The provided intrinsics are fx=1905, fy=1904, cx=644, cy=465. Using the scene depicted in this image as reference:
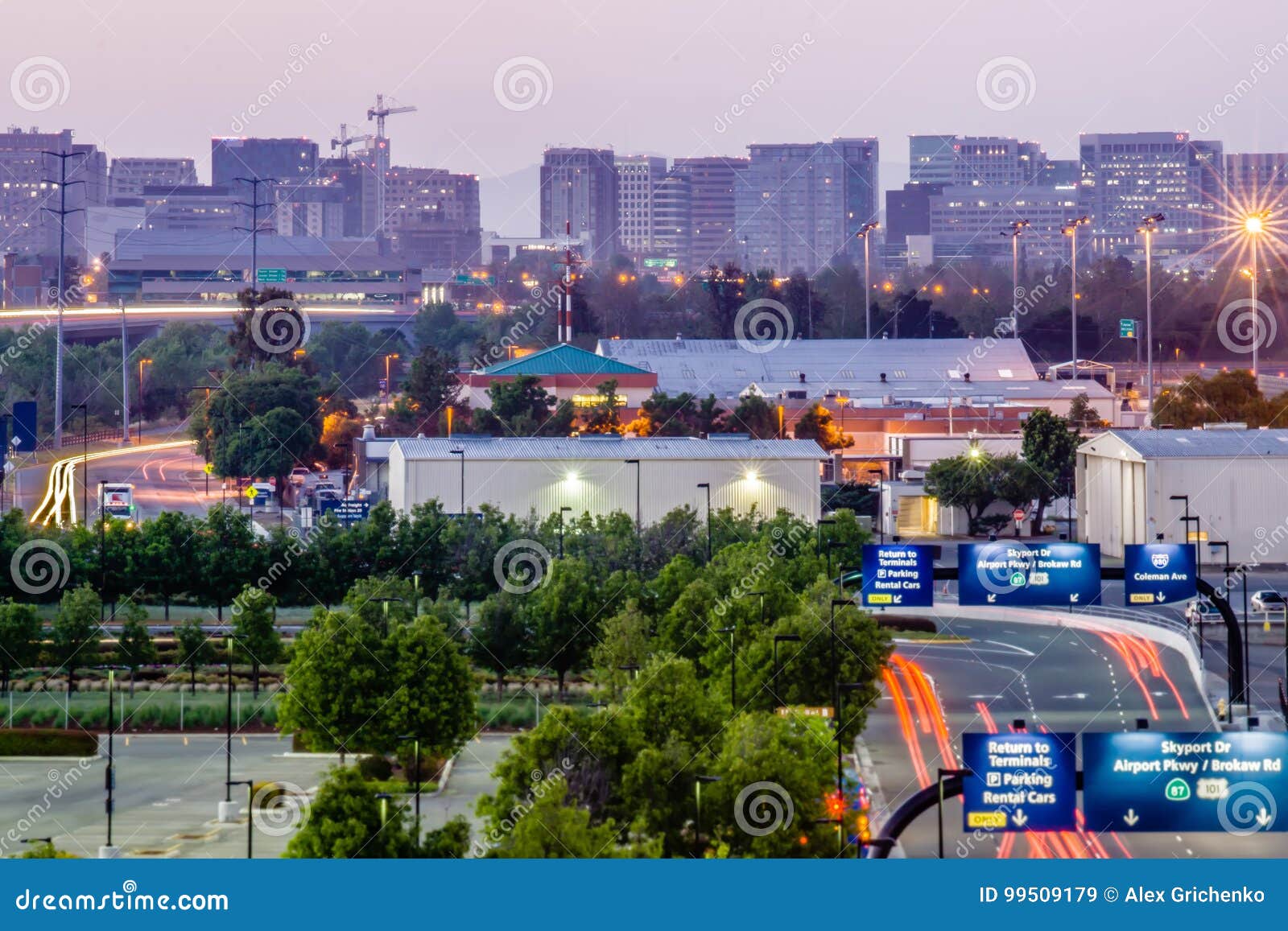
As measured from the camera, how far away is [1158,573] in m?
16.7

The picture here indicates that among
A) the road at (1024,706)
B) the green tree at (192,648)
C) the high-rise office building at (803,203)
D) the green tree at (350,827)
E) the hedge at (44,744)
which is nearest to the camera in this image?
the green tree at (350,827)

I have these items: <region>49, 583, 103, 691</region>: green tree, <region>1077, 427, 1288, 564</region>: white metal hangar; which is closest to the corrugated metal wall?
<region>1077, 427, 1288, 564</region>: white metal hangar

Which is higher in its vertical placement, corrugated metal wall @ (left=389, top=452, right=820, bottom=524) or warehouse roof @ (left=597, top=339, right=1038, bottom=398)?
warehouse roof @ (left=597, top=339, right=1038, bottom=398)

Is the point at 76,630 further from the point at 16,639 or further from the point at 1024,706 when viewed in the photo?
the point at 1024,706

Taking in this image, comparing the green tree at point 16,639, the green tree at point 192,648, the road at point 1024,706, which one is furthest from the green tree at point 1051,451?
the green tree at point 16,639

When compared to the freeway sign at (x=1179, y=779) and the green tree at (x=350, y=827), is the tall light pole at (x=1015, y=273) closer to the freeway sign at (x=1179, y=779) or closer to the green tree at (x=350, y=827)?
the freeway sign at (x=1179, y=779)

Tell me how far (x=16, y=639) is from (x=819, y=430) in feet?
81.2

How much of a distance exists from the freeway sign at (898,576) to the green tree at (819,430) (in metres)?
26.9

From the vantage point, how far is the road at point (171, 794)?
1508 centimetres

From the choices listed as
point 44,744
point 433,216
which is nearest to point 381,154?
point 433,216

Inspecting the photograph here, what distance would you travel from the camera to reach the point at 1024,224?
178 ft

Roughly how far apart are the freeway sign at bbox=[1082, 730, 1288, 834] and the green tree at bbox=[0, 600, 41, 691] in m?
14.8

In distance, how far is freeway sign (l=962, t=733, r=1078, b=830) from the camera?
1061 centimetres

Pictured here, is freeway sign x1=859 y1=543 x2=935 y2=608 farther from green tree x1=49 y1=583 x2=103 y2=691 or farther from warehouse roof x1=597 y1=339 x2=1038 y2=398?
warehouse roof x1=597 y1=339 x2=1038 y2=398
